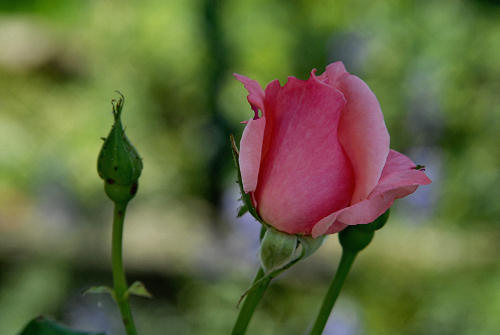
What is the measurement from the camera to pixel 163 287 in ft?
Answer: 6.69

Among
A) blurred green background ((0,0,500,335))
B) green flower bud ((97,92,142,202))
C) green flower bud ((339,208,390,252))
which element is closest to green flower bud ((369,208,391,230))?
green flower bud ((339,208,390,252))

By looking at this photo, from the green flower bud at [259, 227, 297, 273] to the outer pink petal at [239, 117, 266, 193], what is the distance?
32mm

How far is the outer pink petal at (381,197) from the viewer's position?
287 millimetres

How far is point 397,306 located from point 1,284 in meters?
1.16

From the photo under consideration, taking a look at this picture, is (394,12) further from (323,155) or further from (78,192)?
(323,155)

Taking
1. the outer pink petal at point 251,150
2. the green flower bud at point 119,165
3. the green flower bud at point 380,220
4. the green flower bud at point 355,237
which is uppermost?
the outer pink petal at point 251,150

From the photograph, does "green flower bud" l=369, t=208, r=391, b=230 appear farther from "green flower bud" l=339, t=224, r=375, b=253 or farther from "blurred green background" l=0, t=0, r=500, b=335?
"blurred green background" l=0, t=0, r=500, b=335

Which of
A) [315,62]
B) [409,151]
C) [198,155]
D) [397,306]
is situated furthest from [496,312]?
[198,155]

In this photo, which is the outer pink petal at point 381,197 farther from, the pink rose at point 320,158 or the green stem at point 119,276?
the green stem at point 119,276

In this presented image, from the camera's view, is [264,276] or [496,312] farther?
[496,312]

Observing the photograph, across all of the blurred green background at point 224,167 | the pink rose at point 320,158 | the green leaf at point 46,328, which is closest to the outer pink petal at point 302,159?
the pink rose at point 320,158

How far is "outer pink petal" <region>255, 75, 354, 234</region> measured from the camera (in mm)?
299

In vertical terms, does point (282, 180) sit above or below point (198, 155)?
above

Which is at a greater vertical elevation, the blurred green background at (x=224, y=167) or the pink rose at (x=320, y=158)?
the pink rose at (x=320, y=158)
